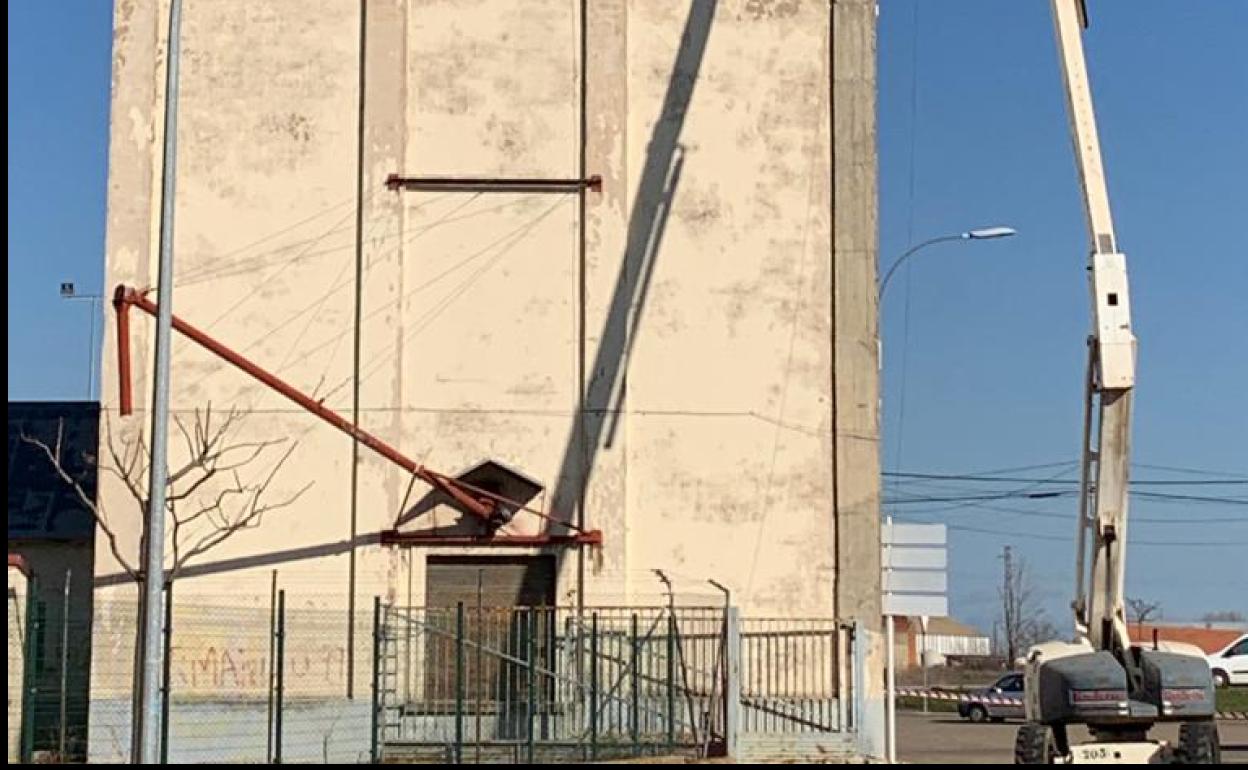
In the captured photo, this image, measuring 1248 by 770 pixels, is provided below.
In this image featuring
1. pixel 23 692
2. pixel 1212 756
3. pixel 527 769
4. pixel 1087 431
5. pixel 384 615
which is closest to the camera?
pixel 1212 756

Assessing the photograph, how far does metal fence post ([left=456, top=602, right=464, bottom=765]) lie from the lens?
83.1 ft

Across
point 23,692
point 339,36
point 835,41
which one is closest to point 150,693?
point 23,692

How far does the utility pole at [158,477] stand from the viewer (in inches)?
737

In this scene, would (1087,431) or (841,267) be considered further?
(841,267)

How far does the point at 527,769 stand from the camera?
22.0 meters

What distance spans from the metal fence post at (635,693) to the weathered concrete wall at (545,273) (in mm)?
1085

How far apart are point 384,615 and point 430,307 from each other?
483cm

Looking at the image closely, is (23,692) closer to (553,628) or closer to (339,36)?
(553,628)

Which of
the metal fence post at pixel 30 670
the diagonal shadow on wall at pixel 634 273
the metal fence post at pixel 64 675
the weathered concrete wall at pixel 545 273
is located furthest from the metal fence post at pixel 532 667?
the metal fence post at pixel 30 670

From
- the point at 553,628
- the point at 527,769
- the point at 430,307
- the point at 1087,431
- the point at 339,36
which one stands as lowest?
the point at 527,769

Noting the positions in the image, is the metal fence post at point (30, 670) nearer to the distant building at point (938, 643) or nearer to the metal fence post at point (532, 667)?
the metal fence post at point (532, 667)

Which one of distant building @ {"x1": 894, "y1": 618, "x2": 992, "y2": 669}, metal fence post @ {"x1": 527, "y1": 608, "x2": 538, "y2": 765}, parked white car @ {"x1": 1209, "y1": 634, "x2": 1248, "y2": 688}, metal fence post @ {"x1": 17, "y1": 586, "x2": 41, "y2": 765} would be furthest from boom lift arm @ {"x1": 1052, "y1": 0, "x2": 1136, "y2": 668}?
distant building @ {"x1": 894, "y1": 618, "x2": 992, "y2": 669}

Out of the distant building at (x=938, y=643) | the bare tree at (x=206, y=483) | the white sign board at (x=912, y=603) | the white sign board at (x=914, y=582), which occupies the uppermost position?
the bare tree at (x=206, y=483)

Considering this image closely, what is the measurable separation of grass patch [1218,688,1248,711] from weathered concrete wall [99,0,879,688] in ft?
95.9
